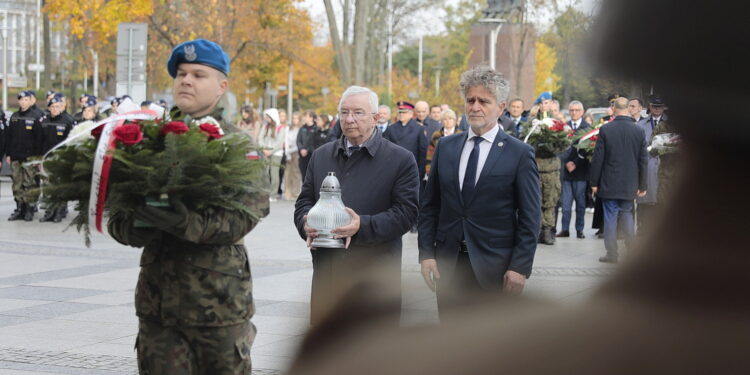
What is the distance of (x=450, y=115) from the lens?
15.4 metres

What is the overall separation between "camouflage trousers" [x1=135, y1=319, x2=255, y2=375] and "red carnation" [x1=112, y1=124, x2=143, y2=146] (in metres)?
0.76

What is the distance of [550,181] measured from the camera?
14047 mm

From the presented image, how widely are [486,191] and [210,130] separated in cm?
200

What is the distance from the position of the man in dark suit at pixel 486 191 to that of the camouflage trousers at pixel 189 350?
1477 millimetres

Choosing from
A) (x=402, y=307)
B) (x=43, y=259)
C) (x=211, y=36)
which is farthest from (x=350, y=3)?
(x=402, y=307)

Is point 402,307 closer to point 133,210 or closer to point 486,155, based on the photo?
point 133,210

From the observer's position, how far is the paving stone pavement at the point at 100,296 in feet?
3.56

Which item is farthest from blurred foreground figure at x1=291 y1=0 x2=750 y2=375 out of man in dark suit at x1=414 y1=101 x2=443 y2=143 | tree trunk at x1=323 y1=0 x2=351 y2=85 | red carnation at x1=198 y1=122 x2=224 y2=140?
tree trunk at x1=323 y1=0 x2=351 y2=85

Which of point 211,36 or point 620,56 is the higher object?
point 211,36

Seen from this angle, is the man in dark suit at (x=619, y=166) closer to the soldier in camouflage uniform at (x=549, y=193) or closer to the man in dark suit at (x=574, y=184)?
the soldier in camouflage uniform at (x=549, y=193)

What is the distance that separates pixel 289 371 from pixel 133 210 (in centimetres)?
244

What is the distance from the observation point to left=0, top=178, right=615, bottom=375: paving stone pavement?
1.09 m

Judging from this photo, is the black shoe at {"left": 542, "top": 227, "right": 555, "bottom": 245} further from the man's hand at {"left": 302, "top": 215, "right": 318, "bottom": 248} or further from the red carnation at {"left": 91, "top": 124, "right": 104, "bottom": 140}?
the red carnation at {"left": 91, "top": 124, "right": 104, "bottom": 140}

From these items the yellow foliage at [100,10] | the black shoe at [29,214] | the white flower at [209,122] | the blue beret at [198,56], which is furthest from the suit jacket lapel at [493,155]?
the yellow foliage at [100,10]
